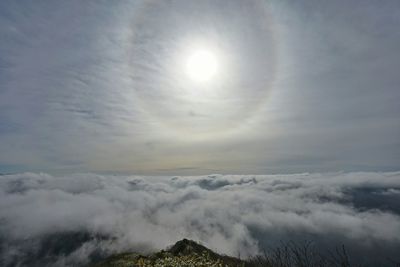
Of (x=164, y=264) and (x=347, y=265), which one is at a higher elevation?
(x=347, y=265)

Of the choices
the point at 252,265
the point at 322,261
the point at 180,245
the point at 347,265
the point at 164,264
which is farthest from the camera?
the point at 180,245

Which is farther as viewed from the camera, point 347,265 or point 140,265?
point 140,265

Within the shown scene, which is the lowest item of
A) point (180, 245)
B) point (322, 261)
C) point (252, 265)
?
point (180, 245)

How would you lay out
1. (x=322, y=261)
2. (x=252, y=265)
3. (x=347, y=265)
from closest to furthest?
(x=347, y=265) < (x=322, y=261) < (x=252, y=265)

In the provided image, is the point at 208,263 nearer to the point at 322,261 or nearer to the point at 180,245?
the point at 322,261

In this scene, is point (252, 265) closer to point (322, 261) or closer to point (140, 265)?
point (322, 261)

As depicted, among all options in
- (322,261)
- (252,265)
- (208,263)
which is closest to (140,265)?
(208,263)

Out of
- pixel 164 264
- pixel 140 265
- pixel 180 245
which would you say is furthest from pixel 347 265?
pixel 180 245

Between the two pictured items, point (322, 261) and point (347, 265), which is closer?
point (347, 265)

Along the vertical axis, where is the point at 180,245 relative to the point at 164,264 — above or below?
below
